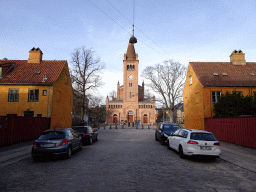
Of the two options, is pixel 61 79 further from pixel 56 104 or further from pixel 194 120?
pixel 194 120

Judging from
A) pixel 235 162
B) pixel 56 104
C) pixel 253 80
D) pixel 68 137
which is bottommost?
pixel 235 162

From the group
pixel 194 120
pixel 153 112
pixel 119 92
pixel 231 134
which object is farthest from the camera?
pixel 119 92

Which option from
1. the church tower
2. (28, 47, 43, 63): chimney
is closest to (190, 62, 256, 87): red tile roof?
(28, 47, 43, 63): chimney

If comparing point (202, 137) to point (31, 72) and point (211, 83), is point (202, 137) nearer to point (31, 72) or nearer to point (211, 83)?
point (211, 83)

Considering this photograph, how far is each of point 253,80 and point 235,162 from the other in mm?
19169

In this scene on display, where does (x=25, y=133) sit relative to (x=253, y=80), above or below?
below

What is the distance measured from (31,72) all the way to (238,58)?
91.6 ft

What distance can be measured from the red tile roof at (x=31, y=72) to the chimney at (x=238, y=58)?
23.5 m

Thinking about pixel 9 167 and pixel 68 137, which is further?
pixel 68 137

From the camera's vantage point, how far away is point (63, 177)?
586cm

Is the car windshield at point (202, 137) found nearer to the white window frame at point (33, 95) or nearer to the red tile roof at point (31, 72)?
the red tile roof at point (31, 72)

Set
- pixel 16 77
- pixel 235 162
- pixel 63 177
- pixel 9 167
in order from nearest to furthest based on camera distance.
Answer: pixel 63 177
pixel 9 167
pixel 235 162
pixel 16 77

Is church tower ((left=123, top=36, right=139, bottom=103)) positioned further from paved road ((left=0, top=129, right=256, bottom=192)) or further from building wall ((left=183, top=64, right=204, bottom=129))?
paved road ((left=0, top=129, right=256, bottom=192))

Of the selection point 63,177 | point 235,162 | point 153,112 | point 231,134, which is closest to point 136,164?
point 63,177
